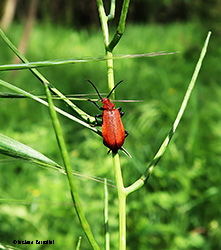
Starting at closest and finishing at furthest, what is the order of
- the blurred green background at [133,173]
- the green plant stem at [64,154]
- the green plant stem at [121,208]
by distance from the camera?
the green plant stem at [64,154] < the green plant stem at [121,208] < the blurred green background at [133,173]

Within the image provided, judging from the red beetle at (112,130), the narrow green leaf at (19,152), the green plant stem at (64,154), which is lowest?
the green plant stem at (64,154)

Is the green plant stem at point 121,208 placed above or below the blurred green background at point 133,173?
below

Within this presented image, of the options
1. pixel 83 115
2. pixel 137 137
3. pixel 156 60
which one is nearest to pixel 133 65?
pixel 156 60

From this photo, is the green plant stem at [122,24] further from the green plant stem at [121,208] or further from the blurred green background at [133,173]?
the blurred green background at [133,173]

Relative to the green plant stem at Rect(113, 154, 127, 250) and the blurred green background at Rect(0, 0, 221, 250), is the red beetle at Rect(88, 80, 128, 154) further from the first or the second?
the blurred green background at Rect(0, 0, 221, 250)

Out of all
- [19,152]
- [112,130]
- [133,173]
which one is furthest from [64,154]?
[133,173]

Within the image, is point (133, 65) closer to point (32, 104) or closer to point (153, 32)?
point (32, 104)

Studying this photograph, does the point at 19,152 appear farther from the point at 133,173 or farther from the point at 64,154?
the point at 133,173

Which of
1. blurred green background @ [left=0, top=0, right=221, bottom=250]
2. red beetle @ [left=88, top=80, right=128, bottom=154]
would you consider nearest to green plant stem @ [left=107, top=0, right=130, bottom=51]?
red beetle @ [left=88, top=80, right=128, bottom=154]

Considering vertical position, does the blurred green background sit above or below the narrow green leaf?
above

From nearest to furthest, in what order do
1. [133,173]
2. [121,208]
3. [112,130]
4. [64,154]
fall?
[64,154], [121,208], [112,130], [133,173]

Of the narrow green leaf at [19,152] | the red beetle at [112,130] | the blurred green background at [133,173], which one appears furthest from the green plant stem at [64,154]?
the blurred green background at [133,173]
